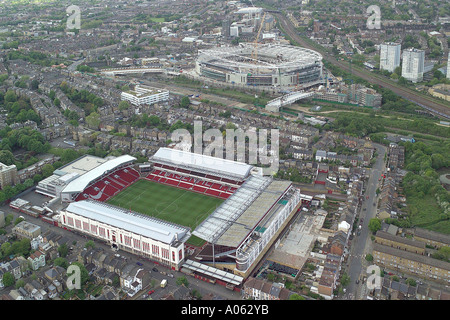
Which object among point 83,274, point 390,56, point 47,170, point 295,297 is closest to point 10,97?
point 47,170

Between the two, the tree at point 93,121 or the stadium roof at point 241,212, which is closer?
the stadium roof at point 241,212

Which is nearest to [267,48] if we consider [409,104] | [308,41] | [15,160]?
[308,41]

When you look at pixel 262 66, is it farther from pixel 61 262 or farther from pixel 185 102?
pixel 61 262

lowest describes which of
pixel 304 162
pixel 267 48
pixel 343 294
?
pixel 343 294

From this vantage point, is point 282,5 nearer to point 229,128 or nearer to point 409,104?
point 409,104

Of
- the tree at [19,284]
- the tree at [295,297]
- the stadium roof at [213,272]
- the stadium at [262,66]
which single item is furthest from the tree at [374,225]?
the stadium at [262,66]

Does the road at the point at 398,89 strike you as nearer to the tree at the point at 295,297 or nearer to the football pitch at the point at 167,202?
the football pitch at the point at 167,202
